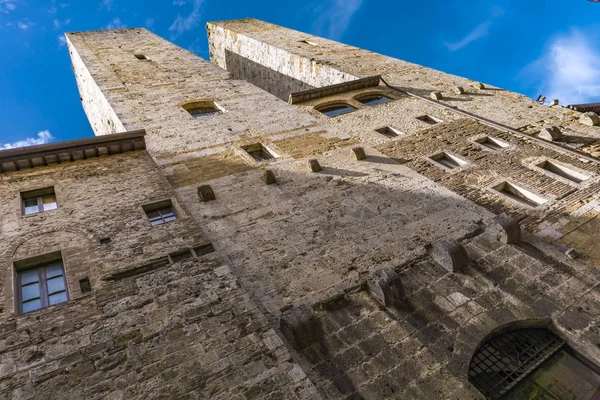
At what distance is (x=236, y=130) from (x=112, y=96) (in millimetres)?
5949

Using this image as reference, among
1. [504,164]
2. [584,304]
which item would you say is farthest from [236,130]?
[584,304]

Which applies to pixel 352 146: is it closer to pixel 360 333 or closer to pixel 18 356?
pixel 360 333

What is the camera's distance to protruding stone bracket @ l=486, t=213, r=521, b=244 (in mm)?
8031

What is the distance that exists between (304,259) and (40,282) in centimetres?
466

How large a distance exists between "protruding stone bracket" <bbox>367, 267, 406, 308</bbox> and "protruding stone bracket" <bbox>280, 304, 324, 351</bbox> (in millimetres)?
1248

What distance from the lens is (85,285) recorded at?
6422 millimetres

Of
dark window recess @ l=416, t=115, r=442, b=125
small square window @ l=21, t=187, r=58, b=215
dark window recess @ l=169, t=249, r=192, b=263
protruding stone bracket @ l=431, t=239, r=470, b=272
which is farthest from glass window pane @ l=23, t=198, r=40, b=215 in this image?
dark window recess @ l=416, t=115, r=442, b=125

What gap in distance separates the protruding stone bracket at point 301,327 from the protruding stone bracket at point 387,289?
1.25m

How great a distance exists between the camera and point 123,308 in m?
5.94

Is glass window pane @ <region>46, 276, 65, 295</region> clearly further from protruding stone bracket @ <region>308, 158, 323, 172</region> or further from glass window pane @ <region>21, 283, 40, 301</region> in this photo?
protruding stone bracket @ <region>308, 158, 323, 172</region>

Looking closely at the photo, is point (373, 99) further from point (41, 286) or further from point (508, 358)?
point (41, 286)

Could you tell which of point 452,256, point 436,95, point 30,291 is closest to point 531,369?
→ point 452,256

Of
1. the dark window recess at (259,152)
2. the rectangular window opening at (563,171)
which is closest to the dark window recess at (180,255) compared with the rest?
the dark window recess at (259,152)

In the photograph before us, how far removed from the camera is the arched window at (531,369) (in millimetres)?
6000
